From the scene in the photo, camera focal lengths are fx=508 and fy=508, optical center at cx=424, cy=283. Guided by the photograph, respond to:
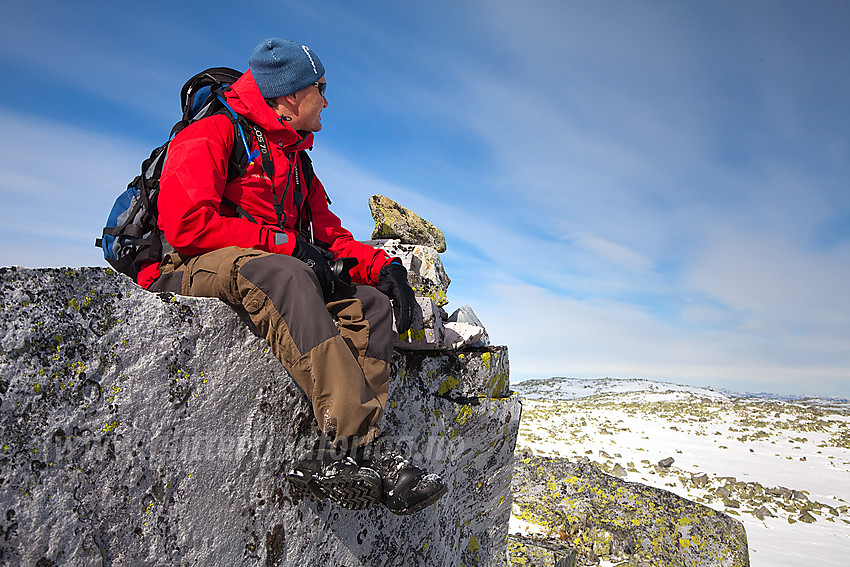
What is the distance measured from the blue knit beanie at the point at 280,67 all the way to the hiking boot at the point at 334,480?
107 inches

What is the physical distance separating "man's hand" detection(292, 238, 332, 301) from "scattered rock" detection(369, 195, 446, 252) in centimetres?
272

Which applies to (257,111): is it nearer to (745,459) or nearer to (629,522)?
(629,522)

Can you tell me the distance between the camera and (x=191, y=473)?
2775 mm

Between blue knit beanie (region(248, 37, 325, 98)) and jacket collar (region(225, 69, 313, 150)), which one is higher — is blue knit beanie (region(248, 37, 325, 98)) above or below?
above

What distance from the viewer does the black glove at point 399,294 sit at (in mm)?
3991

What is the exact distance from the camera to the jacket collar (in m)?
3.72

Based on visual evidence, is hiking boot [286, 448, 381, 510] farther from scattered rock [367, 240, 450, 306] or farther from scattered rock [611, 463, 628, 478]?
scattered rock [611, 463, 628, 478]

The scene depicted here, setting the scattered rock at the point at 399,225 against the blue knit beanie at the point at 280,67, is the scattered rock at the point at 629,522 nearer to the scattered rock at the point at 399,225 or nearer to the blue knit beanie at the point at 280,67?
the scattered rock at the point at 399,225

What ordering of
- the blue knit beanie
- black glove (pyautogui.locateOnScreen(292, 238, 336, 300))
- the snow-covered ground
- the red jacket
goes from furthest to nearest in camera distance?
the snow-covered ground → the blue knit beanie → black glove (pyautogui.locateOnScreen(292, 238, 336, 300)) → the red jacket


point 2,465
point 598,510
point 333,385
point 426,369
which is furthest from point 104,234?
point 598,510

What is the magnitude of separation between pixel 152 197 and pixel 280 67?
4.56 ft

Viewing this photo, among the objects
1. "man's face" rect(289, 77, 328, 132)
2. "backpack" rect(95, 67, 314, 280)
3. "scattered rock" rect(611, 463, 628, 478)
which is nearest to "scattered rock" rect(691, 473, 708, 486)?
"scattered rock" rect(611, 463, 628, 478)

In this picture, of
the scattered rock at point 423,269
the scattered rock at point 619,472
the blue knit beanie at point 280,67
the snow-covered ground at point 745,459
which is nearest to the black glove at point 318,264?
the blue knit beanie at point 280,67

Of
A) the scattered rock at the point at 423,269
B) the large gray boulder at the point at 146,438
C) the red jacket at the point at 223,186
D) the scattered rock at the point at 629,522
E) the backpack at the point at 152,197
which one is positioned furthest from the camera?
the scattered rock at the point at 629,522
